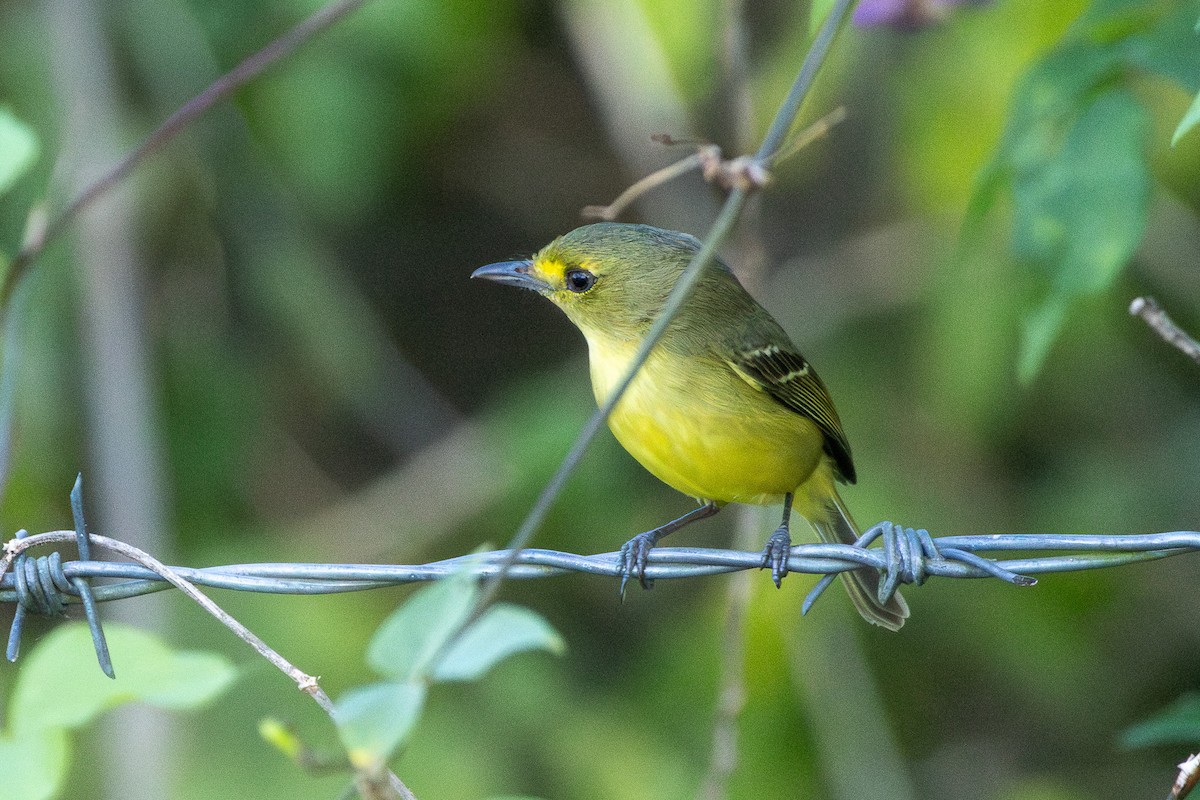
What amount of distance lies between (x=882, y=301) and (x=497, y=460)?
72.9 inches

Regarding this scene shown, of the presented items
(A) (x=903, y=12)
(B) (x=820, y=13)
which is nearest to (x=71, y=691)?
(B) (x=820, y=13)

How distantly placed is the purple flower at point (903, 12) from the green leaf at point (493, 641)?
251 centimetres

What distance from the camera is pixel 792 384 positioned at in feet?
12.2

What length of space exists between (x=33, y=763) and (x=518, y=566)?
1.04 meters

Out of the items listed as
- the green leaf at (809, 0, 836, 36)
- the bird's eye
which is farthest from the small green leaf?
the bird's eye

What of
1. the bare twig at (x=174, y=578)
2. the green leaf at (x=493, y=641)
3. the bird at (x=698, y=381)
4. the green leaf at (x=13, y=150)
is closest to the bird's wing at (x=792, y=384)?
the bird at (x=698, y=381)

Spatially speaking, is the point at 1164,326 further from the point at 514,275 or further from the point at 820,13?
the point at 514,275

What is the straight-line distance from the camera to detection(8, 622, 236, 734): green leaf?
1567 mm

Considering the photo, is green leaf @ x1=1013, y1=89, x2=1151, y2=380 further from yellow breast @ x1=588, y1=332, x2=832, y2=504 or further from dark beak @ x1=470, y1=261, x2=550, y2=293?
dark beak @ x1=470, y1=261, x2=550, y2=293

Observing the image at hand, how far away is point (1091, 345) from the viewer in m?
5.07

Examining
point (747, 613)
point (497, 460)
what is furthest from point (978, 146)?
point (497, 460)

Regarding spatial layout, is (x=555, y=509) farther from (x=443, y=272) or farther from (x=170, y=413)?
(x=443, y=272)

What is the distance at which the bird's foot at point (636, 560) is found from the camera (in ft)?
8.05

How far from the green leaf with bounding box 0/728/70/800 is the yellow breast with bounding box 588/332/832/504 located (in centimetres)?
200
